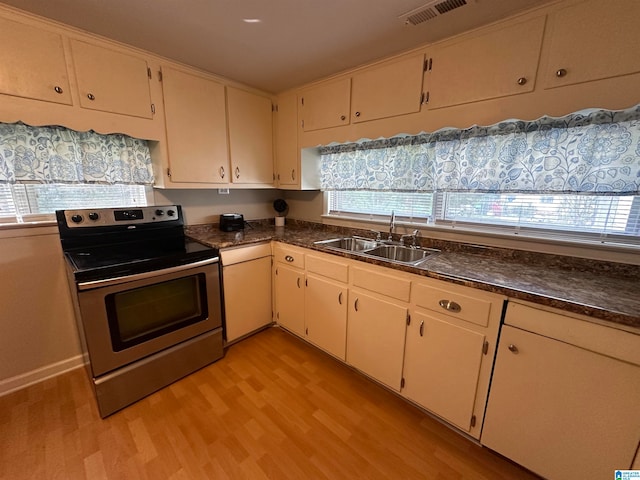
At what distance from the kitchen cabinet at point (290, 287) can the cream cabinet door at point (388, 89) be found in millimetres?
1189

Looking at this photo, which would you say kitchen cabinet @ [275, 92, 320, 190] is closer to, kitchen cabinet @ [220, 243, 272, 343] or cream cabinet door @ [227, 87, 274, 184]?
cream cabinet door @ [227, 87, 274, 184]

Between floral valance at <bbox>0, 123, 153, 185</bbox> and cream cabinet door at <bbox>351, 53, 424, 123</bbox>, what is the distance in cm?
173

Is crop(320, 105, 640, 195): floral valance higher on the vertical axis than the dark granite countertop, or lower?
higher

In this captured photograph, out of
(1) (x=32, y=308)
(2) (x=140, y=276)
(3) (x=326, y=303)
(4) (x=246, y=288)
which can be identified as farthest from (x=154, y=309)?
(3) (x=326, y=303)

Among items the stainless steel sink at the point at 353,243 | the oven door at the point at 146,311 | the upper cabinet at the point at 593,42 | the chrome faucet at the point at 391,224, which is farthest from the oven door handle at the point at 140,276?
the upper cabinet at the point at 593,42

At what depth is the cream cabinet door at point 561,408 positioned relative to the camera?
1.00m

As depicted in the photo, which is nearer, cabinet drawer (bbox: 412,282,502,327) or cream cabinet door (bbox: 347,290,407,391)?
cabinet drawer (bbox: 412,282,502,327)

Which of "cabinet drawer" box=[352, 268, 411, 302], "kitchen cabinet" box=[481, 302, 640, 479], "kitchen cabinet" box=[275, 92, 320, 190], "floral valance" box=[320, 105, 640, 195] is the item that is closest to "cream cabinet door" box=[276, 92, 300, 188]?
"kitchen cabinet" box=[275, 92, 320, 190]

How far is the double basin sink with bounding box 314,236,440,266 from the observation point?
195 centimetres

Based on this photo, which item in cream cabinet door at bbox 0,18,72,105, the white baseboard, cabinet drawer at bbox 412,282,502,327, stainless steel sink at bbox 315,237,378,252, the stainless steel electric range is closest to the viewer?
cabinet drawer at bbox 412,282,502,327

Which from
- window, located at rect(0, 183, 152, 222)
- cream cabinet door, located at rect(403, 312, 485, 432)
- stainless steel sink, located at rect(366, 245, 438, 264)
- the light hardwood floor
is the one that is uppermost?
window, located at rect(0, 183, 152, 222)

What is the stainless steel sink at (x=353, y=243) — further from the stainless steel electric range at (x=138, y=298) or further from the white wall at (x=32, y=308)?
the white wall at (x=32, y=308)

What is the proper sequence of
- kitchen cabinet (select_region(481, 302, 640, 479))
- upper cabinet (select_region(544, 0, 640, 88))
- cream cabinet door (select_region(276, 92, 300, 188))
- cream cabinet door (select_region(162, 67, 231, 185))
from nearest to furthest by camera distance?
kitchen cabinet (select_region(481, 302, 640, 479)) < upper cabinet (select_region(544, 0, 640, 88)) < cream cabinet door (select_region(162, 67, 231, 185)) < cream cabinet door (select_region(276, 92, 300, 188))

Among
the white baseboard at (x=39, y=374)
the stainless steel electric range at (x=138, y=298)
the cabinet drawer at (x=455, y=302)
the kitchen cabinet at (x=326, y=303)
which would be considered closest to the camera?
the cabinet drawer at (x=455, y=302)
